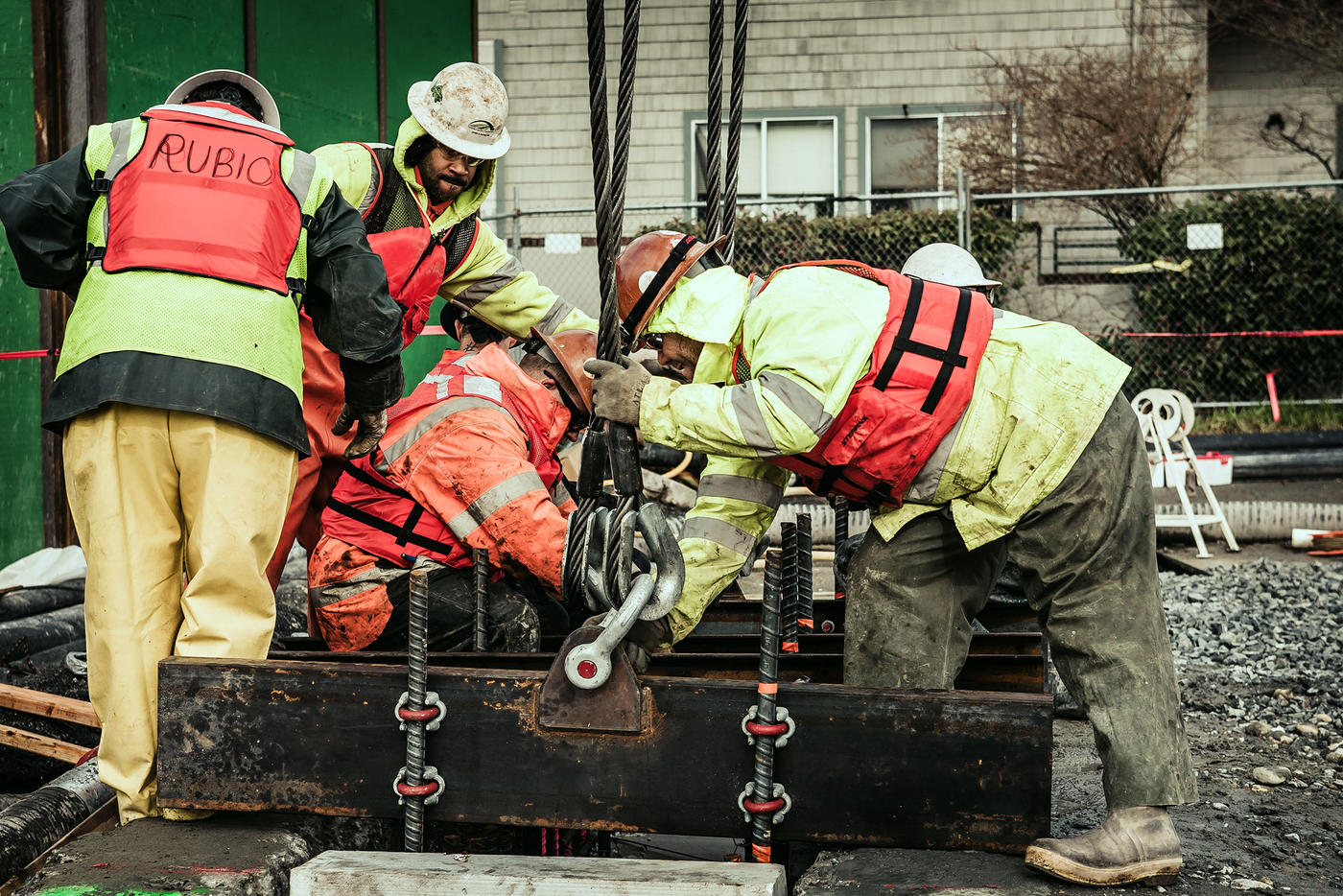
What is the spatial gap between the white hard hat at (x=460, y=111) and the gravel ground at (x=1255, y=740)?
9.71 ft

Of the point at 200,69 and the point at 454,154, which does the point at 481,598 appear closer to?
the point at 454,154

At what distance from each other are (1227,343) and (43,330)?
1147 centimetres

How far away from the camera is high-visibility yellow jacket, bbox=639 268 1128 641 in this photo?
9.76 feet

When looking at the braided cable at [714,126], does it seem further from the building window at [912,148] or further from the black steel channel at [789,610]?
the building window at [912,148]

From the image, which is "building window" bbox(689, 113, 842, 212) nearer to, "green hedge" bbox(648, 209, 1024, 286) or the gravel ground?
"green hedge" bbox(648, 209, 1024, 286)

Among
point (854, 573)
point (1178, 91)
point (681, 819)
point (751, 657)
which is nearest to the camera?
point (681, 819)

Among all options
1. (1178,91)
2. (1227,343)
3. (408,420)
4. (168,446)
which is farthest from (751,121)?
(168,446)

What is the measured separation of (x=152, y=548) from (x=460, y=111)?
188 centimetres

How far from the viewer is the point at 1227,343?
13.4 meters

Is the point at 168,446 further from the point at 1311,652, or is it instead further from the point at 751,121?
the point at 751,121

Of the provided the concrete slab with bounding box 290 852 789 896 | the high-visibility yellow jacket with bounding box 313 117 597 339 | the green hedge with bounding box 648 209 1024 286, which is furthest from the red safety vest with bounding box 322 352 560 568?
the green hedge with bounding box 648 209 1024 286

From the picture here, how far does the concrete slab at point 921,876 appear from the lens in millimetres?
2789

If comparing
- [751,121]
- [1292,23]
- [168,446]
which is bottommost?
[168,446]

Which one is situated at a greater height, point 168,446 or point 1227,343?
point 1227,343
